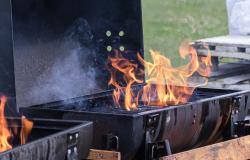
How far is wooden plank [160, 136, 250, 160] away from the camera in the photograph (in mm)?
3805

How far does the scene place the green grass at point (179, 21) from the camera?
11.0 meters

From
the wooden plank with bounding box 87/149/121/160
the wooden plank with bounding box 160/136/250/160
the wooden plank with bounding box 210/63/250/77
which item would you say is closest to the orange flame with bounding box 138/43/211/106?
the wooden plank with bounding box 160/136/250/160

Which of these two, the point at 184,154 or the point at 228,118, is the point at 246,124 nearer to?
the point at 228,118

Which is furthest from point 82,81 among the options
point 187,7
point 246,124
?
point 187,7

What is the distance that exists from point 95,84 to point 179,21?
7.33 metres

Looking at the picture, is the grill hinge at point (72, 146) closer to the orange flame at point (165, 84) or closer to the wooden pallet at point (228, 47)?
the orange flame at point (165, 84)

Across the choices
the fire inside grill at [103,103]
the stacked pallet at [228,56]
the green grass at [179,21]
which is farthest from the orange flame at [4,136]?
the green grass at [179,21]

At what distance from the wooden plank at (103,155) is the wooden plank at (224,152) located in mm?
335

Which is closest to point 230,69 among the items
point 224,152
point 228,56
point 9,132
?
point 228,56

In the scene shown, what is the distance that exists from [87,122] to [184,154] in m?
0.58

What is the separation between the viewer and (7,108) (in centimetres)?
403

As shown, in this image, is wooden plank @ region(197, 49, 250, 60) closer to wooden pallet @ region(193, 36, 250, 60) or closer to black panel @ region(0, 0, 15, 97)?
wooden pallet @ region(193, 36, 250, 60)

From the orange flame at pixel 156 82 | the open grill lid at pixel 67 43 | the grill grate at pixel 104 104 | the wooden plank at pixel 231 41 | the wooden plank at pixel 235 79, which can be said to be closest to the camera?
the grill grate at pixel 104 104

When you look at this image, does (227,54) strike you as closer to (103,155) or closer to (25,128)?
(103,155)
